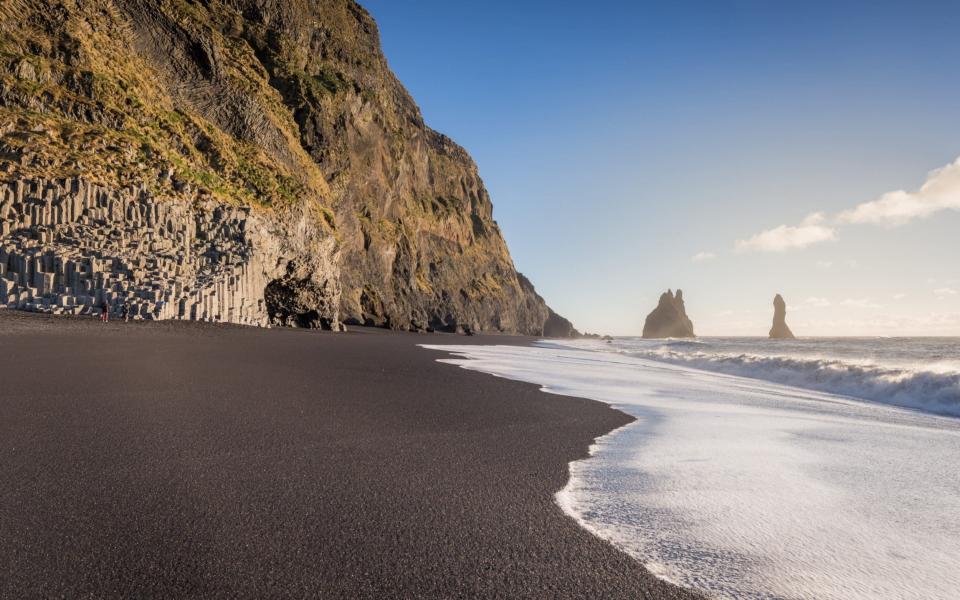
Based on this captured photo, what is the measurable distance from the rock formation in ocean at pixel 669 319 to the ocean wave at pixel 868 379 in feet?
529

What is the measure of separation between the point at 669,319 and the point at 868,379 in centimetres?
16779

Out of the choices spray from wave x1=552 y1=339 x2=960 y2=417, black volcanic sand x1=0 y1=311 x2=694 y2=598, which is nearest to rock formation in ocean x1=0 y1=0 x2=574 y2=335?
black volcanic sand x1=0 y1=311 x2=694 y2=598

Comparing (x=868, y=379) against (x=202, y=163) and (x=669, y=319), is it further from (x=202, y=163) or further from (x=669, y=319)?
(x=669, y=319)

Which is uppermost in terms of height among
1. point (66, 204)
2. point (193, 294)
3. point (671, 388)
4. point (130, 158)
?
point (130, 158)

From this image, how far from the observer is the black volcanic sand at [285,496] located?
1815 millimetres

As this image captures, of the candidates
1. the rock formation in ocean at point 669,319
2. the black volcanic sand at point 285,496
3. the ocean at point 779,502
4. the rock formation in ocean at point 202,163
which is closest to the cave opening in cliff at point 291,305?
the rock formation in ocean at point 202,163

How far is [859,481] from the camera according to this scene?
3266 mm

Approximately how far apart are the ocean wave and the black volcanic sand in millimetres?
8635

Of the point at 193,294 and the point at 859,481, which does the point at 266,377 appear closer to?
the point at 859,481

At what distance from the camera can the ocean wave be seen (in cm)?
941

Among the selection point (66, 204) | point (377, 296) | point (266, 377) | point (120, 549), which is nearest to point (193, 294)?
point (66, 204)

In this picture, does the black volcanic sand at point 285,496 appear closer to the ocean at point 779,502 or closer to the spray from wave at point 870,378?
the ocean at point 779,502

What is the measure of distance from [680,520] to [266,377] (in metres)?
6.44

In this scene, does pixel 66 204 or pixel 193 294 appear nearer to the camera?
pixel 66 204
